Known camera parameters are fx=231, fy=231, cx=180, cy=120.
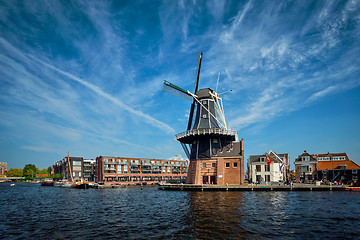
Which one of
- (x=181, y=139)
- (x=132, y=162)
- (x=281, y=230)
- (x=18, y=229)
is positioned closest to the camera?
(x=281, y=230)

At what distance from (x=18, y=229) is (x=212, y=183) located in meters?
44.8

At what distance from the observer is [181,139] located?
6331 cm

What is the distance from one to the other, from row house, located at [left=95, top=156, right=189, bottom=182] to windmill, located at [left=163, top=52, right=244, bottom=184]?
43.3m

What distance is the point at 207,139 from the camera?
60.0 metres

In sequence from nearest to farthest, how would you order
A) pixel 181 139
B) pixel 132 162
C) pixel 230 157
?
1. pixel 230 157
2. pixel 181 139
3. pixel 132 162

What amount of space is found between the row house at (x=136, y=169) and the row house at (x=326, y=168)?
4696 cm

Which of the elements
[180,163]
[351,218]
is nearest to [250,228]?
[351,218]

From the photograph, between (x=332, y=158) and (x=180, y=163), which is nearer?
(x=332, y=158)

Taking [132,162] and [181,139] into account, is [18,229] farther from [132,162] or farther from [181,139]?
[132,162]

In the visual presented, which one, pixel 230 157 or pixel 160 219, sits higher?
pixel 230 157

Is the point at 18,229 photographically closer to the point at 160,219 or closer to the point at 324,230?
the point at 160,219

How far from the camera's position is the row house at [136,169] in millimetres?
111938

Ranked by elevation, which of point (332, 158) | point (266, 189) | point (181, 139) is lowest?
point (266, 189)

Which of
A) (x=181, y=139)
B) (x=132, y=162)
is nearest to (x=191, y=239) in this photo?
(x=181, y=139)
